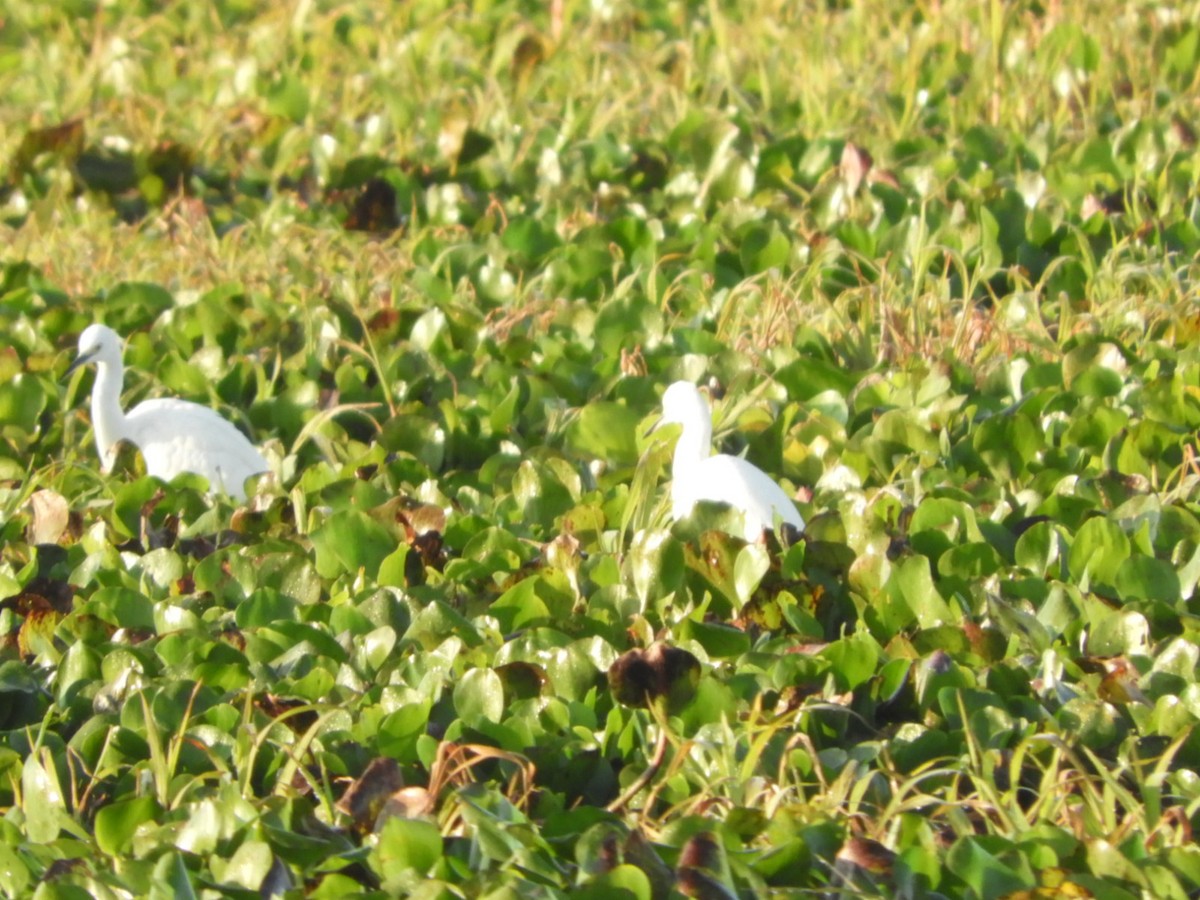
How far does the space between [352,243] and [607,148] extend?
96 cm

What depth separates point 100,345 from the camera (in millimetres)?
4883

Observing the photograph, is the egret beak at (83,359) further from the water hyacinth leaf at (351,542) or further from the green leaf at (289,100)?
the green leaf at (289,100)

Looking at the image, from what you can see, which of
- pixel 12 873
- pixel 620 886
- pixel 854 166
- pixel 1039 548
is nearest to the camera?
pixel 620 886

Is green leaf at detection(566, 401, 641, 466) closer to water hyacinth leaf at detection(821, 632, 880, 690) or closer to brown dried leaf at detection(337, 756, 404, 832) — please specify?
water hyacinth leaf at detection(821, 632, 880, 690)

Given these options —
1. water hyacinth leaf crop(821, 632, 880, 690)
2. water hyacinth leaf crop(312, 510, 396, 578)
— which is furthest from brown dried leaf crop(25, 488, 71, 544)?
water hyacinth leaf crop(821, 632, 880, 690)

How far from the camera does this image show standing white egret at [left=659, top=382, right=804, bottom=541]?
4012mm

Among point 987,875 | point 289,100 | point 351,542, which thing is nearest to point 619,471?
point 351,542

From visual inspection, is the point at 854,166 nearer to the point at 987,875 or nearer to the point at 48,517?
the point at 48,517

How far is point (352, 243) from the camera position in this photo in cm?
623

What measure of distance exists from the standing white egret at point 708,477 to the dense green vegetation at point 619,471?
0.08m

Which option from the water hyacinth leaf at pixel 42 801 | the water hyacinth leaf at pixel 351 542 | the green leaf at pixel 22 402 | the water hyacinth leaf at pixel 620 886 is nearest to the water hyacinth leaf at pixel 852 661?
the water hyacinth leaf at pixel 620 886

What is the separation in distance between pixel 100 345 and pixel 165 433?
1.27 feet

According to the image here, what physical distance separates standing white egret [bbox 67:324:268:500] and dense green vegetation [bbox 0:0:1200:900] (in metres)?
0.09

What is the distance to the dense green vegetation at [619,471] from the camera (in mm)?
2996
